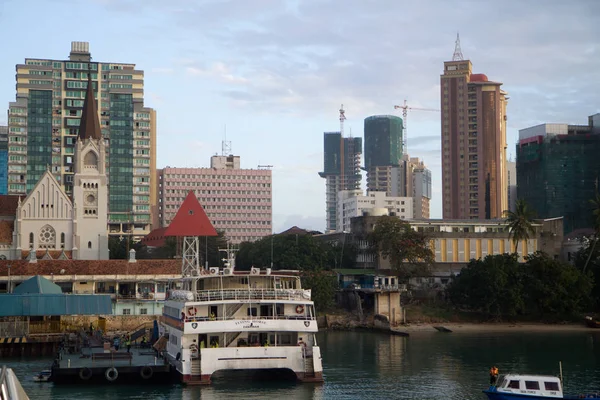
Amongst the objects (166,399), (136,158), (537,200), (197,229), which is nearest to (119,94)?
(136,158)

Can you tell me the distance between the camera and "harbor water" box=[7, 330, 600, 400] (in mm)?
55312

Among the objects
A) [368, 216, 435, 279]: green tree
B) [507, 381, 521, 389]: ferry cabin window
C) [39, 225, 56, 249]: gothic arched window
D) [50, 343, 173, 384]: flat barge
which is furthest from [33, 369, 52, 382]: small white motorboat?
[39, 225, 56, 249]: gothic arched window

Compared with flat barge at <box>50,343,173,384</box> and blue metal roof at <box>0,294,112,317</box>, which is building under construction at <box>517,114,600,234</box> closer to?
blue metal roof at <box>0,294,112,317</box>

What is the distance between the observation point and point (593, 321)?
341 feet

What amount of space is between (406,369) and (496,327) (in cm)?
3905

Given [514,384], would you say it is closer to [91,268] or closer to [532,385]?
[532,385]

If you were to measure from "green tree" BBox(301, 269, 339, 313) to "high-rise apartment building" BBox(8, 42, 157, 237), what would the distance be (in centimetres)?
8687

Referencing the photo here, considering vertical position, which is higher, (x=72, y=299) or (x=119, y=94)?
(x=119, y=94)

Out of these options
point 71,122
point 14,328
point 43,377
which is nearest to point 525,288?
point 14,328

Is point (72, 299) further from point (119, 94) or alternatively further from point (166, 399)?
point (119, 94)

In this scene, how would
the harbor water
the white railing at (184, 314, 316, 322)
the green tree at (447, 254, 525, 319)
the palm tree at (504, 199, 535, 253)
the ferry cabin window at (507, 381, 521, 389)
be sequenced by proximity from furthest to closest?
the palm tree at (504, 199, 535, 253) < the green tree at (447, 254, 525, 319) < the white railing at (184, 314, 316, 322) < the harbor water < the ferry cabin window at (507, 381, 521, 389)

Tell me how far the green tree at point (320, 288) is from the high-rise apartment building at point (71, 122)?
285ft

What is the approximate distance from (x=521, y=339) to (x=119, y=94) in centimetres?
12451

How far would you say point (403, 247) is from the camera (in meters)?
117
